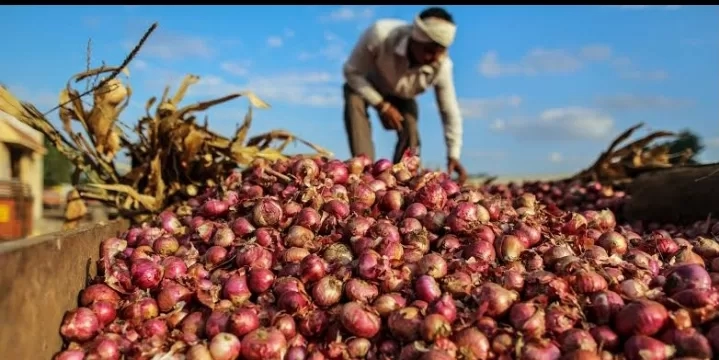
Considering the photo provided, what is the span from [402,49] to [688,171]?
7.05 ft

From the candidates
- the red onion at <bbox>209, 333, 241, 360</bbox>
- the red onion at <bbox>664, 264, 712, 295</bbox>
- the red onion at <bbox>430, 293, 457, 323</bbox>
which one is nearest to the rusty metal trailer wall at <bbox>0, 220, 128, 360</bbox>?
the red onion at <bbox>209, 333, 241, 360</bbox>

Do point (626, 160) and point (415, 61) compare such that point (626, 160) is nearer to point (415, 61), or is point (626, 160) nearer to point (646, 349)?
point (415, 61)

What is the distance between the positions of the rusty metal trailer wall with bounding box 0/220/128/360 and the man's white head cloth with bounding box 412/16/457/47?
305cm

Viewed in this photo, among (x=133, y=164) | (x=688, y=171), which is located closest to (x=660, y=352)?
(x=688, y=171)

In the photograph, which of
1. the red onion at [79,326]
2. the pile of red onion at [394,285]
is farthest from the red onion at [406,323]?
the red onion at [79,326]

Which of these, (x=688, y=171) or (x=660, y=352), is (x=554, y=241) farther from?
(x=688, y=171)

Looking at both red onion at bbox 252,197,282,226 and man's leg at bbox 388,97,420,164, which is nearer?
red onion at bbox 252,197,282,226

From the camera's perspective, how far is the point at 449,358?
4.57 ft

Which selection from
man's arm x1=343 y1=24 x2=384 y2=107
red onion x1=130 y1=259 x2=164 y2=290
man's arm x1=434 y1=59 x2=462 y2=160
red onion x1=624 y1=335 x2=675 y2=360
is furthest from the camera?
man's arm x1=434 y1=59 x2=462 y2=160

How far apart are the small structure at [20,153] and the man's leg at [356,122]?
230 centimetres

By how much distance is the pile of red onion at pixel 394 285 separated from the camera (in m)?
1.46

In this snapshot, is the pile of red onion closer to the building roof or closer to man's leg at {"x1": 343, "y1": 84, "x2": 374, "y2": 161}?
the building roof

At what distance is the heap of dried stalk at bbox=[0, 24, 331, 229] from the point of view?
3389 mm

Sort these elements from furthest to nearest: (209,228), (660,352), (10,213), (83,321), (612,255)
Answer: (10,213), (209,228), (612,255), (83,321), (660,352)
